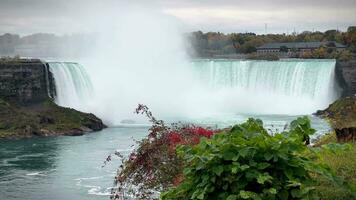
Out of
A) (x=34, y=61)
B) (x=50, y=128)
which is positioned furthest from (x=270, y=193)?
(x=34, y=61)

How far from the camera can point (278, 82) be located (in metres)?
49.1

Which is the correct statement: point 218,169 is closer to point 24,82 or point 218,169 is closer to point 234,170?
point 234,170

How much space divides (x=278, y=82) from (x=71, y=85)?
17097mm

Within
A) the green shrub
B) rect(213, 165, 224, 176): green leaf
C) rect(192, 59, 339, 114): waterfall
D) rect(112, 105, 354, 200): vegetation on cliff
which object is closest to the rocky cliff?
rect(192, 59, 339, 114): waterfall

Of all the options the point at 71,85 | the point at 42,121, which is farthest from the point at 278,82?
the point at 42,121

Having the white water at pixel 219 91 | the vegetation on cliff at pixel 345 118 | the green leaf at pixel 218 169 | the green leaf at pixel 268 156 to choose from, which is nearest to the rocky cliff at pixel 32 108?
the white water at pixel 219 91

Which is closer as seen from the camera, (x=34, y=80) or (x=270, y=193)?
(x=270, y=193)

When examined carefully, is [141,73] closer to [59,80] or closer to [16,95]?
[59,80]

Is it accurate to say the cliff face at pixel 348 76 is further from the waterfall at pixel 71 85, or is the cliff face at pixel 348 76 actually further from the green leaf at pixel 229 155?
the green leaf at pixel 229 155

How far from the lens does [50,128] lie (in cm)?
3738

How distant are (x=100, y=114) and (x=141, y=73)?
1092 centimetres

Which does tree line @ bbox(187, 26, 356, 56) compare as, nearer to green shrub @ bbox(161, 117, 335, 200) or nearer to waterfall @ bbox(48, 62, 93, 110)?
waterfall @ bbox(48, 62, 93, 110)

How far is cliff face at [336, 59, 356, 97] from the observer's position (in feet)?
152

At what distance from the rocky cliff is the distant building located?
3602 cm
